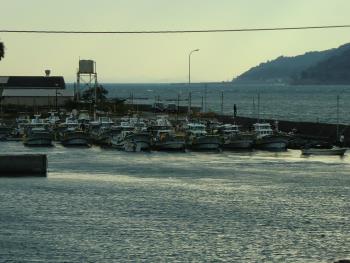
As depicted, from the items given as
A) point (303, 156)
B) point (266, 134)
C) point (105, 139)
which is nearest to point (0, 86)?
point (105, 139)

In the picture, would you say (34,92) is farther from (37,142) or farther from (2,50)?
(2,50)

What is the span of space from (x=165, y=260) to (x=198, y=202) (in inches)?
657

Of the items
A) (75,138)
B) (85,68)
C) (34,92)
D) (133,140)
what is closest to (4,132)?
(75,138)

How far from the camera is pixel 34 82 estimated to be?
160000 millimetres

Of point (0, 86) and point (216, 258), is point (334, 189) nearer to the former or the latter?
point (216, 258)

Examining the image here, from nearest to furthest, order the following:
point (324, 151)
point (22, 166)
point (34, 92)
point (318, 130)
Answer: point (22, 166)
point (324, 151)
point (318, 130)
point (34, 92)

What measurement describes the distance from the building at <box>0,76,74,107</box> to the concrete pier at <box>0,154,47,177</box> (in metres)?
80.6

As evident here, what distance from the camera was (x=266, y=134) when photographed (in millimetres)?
94562

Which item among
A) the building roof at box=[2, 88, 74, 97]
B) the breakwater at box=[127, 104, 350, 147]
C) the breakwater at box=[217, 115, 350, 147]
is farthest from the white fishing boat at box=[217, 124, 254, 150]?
the building roof at box=[2, 88, 74, 97]

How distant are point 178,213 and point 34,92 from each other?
112m

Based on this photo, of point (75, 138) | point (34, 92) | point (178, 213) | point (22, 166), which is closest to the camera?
point (178, 213)

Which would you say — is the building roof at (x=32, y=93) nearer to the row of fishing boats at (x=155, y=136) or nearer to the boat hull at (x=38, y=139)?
the row of fishing boats at (x=155, y=136)

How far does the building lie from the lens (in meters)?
151

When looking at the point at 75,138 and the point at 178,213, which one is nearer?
the point at 178,213
